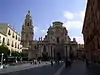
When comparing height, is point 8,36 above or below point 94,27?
below

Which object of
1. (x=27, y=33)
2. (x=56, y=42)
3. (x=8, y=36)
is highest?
(x=27, y=33)

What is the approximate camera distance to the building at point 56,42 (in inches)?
3691

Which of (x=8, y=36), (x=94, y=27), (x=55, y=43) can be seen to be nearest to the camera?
(x=94, y=27)

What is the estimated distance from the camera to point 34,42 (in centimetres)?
9819

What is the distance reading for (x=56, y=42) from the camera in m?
94.9

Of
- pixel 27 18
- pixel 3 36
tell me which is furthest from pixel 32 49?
pixel 3 36

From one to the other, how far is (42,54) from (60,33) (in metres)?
14.7

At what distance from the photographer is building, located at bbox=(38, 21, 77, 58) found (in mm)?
93750

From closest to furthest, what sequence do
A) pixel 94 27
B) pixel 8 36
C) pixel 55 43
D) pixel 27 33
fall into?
pixel 94 27 → pixel 8 36 → pixel 55 43 → pixel 27 33

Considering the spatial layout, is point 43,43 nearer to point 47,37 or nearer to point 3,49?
point 47,37

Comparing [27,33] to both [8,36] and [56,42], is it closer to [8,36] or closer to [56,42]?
[56,42]

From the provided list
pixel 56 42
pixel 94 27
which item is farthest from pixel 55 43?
pixel 94 27

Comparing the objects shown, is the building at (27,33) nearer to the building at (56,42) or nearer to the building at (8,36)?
the building at (56,42)

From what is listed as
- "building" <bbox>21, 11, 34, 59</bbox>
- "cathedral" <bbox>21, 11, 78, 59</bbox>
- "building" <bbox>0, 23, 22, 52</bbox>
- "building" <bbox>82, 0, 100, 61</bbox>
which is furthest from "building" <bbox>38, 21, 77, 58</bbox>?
"building" <bbox>82, 0, 100, 61</bbox>
